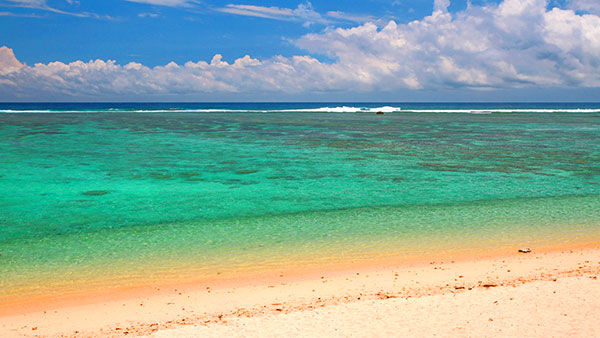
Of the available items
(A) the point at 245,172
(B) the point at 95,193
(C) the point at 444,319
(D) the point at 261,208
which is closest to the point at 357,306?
(C) the point at 444,319

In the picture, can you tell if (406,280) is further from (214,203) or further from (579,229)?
(214,203)

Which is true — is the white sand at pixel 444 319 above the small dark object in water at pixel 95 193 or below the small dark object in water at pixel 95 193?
above

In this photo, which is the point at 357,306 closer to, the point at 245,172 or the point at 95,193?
the point at 95,193

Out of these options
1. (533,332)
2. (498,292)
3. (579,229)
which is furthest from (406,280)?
(579,229)

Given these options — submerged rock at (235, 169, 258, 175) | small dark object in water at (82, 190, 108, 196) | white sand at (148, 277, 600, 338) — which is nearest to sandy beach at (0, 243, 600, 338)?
white sand at (148, 277, 600, 338)

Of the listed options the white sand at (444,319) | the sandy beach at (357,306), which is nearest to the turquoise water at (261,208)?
the sandy beach at (357,306)

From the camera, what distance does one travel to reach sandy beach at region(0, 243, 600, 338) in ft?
18.6

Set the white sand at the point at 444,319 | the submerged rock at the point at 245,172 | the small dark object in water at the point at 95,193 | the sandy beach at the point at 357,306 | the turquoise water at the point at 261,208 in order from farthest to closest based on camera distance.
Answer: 1. the submerged rock at the point at 245,172
2. the small dark object in water at the point at 95,193
3. the turquoise water at the point at 261,208
4. the sandy beach at the point at 357,306
5. the white sand at the point at 444,319

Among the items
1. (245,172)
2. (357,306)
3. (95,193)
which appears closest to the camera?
(357,306)

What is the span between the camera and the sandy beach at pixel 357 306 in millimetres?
5660

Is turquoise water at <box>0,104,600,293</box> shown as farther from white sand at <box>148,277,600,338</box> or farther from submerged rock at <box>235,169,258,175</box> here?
white sand at <box>148,277,600,338</box>

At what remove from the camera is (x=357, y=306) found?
634cm

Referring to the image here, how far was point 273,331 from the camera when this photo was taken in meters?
5.63

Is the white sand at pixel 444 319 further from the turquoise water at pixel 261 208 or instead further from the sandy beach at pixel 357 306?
the turquoise water at pixel 261 208
